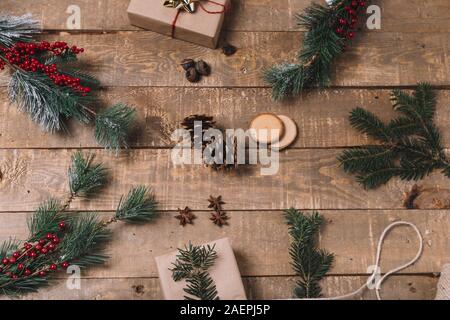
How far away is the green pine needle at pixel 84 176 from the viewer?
1.22 m

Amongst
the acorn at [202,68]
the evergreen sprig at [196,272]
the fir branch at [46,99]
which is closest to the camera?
the evergreen sprig at [196,272]

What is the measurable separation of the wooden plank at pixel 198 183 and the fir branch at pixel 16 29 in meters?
0.29

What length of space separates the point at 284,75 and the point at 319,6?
0.67 ft

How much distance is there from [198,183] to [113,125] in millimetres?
258

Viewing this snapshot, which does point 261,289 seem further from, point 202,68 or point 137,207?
point 202,68

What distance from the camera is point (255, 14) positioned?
140 centimetres

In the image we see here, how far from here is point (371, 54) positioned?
138cm

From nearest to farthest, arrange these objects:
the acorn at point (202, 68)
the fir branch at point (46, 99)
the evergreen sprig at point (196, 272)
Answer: the evergreen sprig at point (196, 272) → the fir branch at point (46, 99) → the acorn at point (202, 68)

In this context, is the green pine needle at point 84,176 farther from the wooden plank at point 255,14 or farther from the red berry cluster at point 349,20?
the red berry cluster at point 349,20

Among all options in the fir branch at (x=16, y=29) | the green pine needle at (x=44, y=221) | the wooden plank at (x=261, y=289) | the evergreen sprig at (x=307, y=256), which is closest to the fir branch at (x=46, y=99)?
the fir branch at (x=16, y=29)

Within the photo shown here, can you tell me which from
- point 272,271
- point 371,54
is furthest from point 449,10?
point 272,271

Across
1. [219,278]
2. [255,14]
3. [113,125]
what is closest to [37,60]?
[113,125]

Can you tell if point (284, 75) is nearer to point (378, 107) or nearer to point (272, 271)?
point (378, 107)

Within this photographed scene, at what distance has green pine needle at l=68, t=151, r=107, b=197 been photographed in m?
1.22
